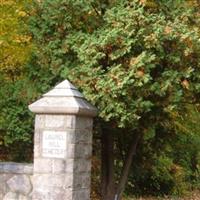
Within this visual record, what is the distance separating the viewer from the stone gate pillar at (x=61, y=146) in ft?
25.6

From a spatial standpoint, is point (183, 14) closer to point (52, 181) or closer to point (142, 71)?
point (142, 71)

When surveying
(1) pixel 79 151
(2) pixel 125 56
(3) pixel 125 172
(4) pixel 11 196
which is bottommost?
(3) pixel 125 172

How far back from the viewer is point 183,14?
10.4 m

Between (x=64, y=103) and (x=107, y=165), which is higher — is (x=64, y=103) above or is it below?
above

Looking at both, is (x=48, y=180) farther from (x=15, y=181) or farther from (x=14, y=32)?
(x=14, y=32)

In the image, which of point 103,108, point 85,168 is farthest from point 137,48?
point 85,168

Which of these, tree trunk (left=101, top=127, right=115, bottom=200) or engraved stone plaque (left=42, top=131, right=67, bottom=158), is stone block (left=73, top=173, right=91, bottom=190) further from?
tree trunk (left=101, top=127, right=115, bottom=200)

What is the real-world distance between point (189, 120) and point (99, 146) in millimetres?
2401

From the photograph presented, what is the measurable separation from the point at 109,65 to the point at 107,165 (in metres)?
2.55

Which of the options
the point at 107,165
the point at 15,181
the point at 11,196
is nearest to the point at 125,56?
the point at 107,165

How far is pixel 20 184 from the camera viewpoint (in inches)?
328

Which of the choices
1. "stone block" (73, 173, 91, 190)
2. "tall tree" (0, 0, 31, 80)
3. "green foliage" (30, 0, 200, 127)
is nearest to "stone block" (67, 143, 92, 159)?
"stone block" (73, 173, 91, 190)

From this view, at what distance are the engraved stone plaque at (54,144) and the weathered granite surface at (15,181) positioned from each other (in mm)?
505

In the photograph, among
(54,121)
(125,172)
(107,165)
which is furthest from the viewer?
(107,165)
